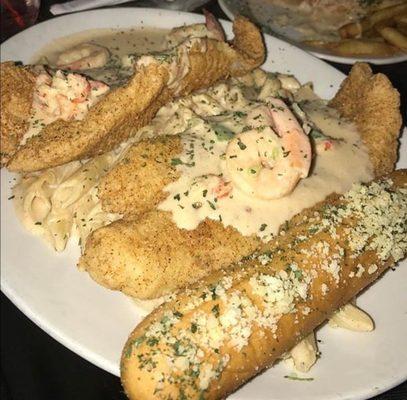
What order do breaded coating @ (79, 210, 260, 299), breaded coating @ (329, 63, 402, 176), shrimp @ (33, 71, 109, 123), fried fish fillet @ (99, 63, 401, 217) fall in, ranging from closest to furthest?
breaded coating @ (79, 210, 260, 299) → fried fish fillet @ (99, 63, 401, 217) → shrimp @ (33, 71, 109, 123) → breaded coating @ (329, 63, 402, 176)

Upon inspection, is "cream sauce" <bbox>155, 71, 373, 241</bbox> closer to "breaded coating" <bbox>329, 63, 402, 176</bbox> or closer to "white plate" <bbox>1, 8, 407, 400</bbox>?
"breaded coating" <bbox>329, 63, 402, 176</bbox>

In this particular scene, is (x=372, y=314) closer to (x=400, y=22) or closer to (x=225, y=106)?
(x=225, y=106)

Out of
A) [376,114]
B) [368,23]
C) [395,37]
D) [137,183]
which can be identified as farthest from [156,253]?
[368,23]

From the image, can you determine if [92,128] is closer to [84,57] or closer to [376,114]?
[84,57]

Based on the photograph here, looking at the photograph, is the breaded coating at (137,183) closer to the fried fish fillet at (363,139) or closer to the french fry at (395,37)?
the fried fish fillet at (363,139)

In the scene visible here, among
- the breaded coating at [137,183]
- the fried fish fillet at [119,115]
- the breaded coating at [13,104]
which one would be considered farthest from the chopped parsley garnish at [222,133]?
the breaded coating at [13,104]

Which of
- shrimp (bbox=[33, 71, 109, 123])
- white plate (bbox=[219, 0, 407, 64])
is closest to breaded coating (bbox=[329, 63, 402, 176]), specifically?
white plate (bbox=[219, 0, 407, 64])
